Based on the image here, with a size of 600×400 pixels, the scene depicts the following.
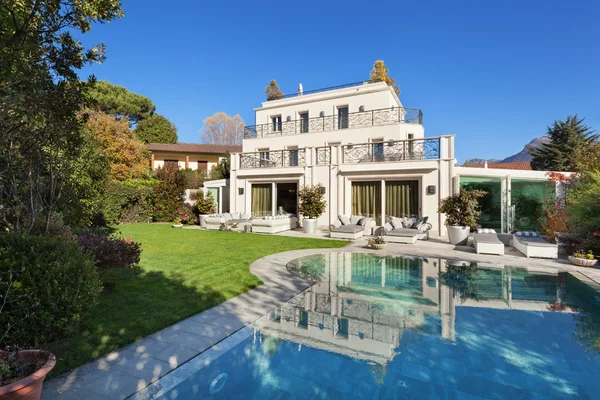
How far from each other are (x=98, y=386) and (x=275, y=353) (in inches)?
74.2

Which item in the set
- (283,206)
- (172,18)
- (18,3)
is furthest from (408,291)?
(172,18)

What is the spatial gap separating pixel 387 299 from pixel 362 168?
10793 mm

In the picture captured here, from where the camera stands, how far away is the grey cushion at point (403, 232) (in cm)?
1234

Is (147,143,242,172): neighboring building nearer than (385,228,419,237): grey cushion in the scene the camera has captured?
No

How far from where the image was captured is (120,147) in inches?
955

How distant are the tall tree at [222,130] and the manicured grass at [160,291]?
4001 centimetres

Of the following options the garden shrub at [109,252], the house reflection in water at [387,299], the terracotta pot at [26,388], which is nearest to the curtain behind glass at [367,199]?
the house reflection in water at [387,299]

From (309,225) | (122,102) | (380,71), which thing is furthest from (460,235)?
(122,102)

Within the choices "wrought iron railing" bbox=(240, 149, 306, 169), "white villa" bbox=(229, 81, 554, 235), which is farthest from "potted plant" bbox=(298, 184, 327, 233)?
"wrought iron railing" bbox=(240, 149, 306, 169)

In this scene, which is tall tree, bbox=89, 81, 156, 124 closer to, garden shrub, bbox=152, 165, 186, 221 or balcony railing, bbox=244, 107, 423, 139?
garden shrub, bbox=152, 165, 186, 221

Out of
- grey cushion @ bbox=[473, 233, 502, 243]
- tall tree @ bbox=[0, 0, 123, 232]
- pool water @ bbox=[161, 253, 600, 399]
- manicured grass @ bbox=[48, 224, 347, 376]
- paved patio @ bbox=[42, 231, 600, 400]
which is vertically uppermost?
tall tree @ bbox=[0, 0, 123, 232]

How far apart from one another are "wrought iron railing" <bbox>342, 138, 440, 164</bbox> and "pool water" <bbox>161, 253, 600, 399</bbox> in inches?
354

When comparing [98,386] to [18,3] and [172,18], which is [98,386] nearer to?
[18,3]

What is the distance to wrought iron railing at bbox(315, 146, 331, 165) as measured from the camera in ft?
56.0
